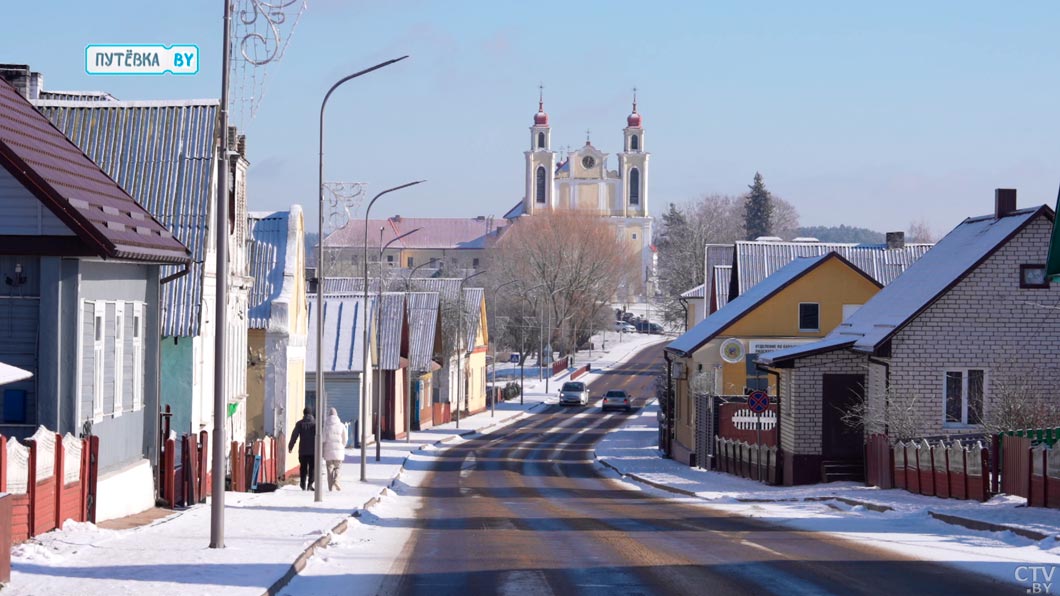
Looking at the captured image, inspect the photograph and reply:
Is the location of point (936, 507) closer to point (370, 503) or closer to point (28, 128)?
point (370, 503)

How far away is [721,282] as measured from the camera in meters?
63.0

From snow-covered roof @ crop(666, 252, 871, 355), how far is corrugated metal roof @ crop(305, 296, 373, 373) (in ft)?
41.4

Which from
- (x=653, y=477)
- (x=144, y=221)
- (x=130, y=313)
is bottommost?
(x=653, y=477)

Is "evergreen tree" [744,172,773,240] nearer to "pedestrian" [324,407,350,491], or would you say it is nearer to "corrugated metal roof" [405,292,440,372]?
"corrugated metal roof" [405,292,440,372]

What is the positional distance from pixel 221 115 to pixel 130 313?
7.26 metres

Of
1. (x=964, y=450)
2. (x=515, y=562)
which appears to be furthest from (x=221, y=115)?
(x=964, y=450)

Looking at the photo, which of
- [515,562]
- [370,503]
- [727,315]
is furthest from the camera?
[727,315]

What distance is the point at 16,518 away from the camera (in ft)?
46.9

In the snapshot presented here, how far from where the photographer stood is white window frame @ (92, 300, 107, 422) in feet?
61.6

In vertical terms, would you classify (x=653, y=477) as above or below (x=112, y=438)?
below

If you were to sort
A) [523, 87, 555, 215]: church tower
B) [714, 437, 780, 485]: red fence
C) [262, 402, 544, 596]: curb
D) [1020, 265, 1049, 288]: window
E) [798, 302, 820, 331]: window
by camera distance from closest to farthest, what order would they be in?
[262, 402, 544, 596]: curb → [1020, 265, 1049, 288]: window → [714, 437, 780, 485]: red fence → [798, 302, 820, 331]: window → [523, 87, 555, 215]: church tower

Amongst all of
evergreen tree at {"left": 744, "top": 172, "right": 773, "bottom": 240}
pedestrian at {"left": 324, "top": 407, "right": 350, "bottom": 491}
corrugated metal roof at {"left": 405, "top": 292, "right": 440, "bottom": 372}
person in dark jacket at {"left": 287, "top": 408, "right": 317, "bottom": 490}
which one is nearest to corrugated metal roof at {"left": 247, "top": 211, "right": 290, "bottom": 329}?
person in dark jacket at {"left": 287, "top": 408, "right": 317, "bottom": 490}

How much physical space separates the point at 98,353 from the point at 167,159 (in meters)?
7.94

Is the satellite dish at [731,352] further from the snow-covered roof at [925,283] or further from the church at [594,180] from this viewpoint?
the church at [594,180]
